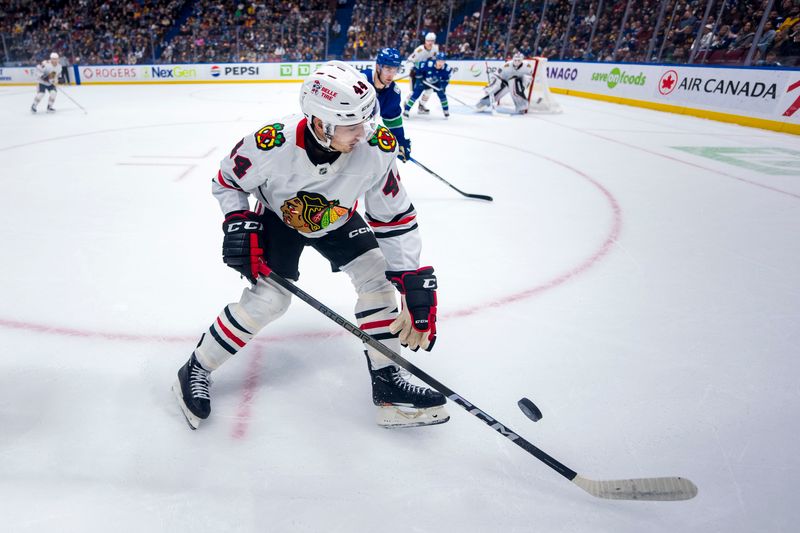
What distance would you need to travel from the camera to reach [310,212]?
1548mm

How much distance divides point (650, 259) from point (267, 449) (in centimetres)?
256

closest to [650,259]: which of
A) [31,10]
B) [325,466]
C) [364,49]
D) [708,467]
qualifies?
[708,467]

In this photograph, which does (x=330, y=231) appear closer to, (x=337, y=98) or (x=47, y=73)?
(x=337, y=98)

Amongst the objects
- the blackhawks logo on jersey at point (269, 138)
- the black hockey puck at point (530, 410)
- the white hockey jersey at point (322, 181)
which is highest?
the blackhawks logo on jersey at point (269, 138)

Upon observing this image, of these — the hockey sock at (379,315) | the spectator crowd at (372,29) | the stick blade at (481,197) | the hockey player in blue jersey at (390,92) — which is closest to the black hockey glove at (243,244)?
the hockey sock at (379,315)

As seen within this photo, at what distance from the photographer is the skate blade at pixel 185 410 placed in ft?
5.02

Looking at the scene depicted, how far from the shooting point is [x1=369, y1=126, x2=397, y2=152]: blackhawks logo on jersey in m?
1.50

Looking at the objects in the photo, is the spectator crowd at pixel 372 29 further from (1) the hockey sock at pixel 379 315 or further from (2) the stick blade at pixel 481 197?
(1) the hockey sock at pixel 379 315

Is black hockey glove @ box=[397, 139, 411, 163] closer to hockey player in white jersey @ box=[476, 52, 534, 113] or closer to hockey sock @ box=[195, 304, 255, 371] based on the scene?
hockey sock @ box=[195, 304, 255, 371]

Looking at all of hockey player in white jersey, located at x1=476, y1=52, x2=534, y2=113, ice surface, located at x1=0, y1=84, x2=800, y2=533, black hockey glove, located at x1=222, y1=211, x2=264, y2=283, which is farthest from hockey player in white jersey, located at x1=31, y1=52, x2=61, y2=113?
black hockey glove, located at x1=222, y1=211, x2=264, y2=283

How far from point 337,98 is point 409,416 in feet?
3.40

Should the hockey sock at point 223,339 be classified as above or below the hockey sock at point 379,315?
below

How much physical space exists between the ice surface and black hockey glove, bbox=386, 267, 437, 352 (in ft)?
1.16

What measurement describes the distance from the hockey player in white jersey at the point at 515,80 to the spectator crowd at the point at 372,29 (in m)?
3.18
